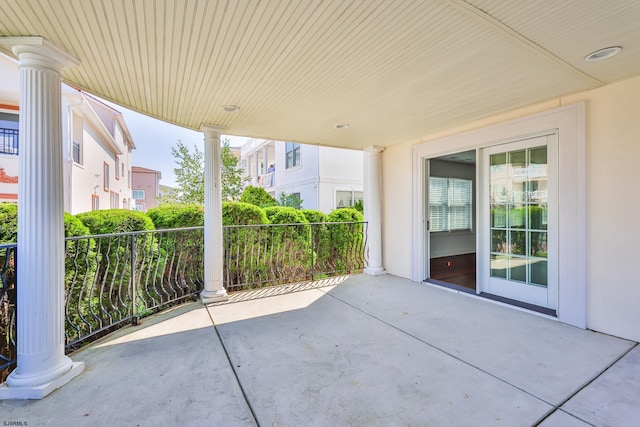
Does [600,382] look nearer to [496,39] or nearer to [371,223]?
[496,39]

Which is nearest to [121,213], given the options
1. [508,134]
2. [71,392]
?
[71,392]

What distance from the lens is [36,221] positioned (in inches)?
76.7

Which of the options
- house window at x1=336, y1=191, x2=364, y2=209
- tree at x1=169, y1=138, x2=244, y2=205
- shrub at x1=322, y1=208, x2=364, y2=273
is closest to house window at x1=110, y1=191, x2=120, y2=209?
tree at x1=169, y1=138, x2=244, y2=205

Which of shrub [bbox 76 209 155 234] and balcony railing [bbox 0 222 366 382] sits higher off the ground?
shrub [bbox 76 209 155 234]

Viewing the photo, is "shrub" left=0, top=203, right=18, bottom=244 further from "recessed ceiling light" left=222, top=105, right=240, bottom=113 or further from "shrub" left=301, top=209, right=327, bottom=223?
"shrub" left=301, top=209, right=327, bottom=223

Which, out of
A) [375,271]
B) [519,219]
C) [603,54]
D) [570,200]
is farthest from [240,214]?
[603,54]

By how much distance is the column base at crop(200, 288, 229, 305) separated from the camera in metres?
3.84

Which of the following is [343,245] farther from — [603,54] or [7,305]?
[7,305]

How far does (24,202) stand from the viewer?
1940 millimetres

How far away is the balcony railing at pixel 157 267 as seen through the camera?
2.69 metres

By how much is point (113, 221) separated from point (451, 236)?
620 centimetres

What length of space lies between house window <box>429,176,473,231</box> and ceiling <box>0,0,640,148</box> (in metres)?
2.61

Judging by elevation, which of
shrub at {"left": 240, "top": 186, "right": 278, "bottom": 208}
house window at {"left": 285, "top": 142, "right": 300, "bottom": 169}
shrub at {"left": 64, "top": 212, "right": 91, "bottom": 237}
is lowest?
shrub at {"left": 64, "top": 212, "right": 91, "bottom": 237}

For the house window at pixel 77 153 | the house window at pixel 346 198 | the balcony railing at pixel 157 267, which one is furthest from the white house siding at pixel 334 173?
the house window at pixel 77 153
